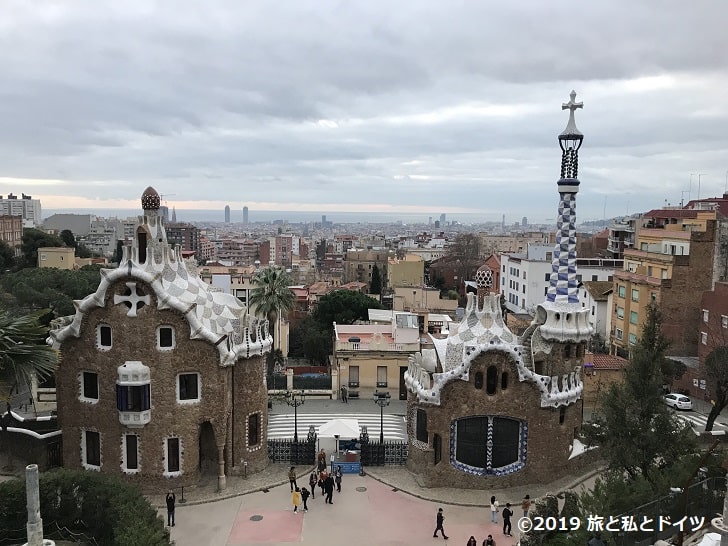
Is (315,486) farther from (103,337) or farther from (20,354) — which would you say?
(20,354)

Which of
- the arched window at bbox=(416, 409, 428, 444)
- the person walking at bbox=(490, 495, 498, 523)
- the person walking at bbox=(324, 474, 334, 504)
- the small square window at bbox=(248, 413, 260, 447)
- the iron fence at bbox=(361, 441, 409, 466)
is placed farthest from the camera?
the iron fence at bbox=(361, 441, 409, 466)

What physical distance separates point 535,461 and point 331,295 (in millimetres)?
34579

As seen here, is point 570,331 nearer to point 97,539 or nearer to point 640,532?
point 640,532

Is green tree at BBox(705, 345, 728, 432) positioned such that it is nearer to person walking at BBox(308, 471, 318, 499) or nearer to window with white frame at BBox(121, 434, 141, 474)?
person walking at BBox(308, 471, 318, 499)

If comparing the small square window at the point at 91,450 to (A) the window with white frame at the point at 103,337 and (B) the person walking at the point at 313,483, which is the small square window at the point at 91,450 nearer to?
(A) the window with white frame at the point at 103,337

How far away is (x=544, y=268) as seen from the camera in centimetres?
7531

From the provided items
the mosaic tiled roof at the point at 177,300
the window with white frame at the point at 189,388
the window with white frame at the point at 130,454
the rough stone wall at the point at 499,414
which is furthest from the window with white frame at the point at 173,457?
the rough stone wall at the point at 499,414

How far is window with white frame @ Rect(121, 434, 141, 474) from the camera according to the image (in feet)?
86.8

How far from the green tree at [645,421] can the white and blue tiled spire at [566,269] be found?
5.35 meters

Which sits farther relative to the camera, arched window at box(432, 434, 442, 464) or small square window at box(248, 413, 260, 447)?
small square window at box(248, 413, 260, 447)

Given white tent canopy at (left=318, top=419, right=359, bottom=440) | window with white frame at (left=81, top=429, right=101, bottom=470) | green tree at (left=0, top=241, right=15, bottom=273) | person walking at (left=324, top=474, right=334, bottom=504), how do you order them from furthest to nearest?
green tree at (left=0, top=241, right=15, bottom=273)
white tent canopy at (left=318, top=419, right=359, bottom=440)
window with white frame at (left=81, top=429, right=101, bottom=470)
person walking at (left=324, top=474, right=334, bottom=504)

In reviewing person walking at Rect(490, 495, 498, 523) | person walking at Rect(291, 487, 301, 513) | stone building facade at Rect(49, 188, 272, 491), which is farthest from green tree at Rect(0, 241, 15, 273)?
person walking at Rect(490, 495, 498, 523)

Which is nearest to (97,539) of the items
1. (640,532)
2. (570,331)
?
(640,532)

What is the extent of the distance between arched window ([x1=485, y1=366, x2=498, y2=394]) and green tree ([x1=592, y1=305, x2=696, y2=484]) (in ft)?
16.9
